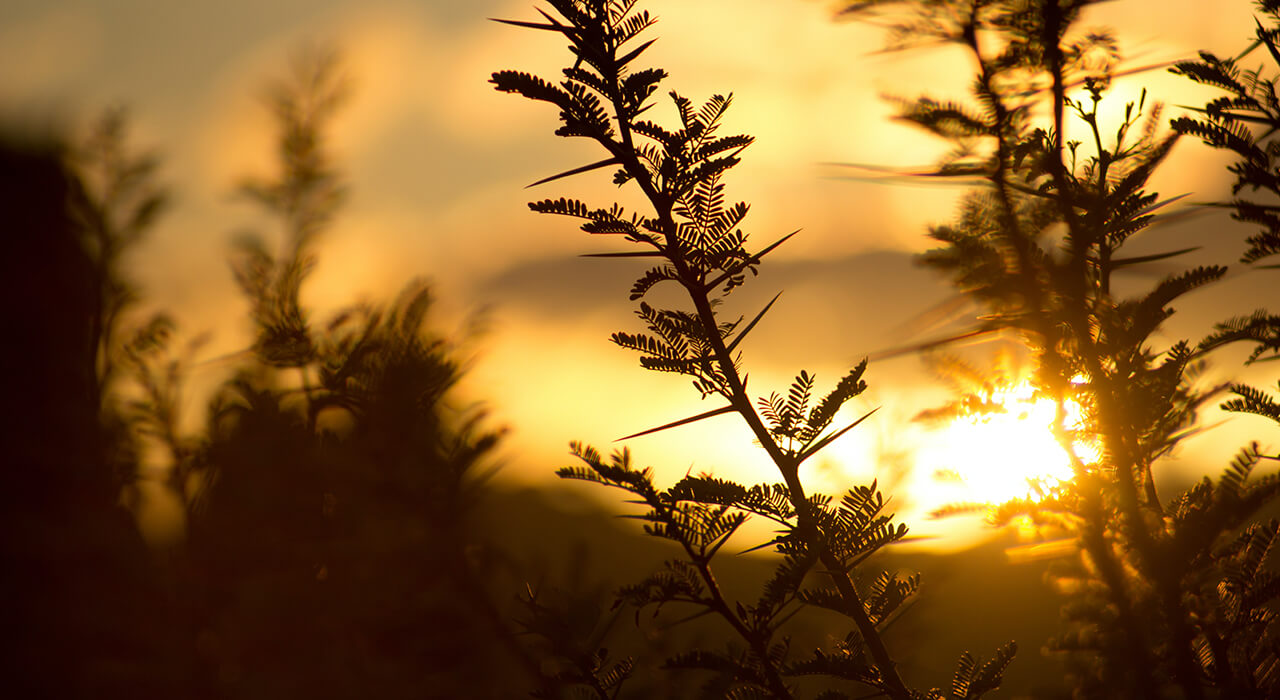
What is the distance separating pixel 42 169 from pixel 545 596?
8.64 meters

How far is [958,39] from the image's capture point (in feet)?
7.82

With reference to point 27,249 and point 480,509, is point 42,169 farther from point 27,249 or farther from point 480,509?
point 480,509

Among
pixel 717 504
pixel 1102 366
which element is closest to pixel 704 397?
pixel 717 504

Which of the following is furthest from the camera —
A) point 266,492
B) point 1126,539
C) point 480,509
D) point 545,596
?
point 266,492

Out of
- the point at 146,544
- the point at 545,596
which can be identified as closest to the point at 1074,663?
the point at 545,596

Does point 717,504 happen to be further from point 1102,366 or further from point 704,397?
point 1102,366

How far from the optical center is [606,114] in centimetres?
193

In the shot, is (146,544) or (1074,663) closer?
(1074,663)

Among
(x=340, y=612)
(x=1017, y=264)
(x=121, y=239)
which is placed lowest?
(x=340, y=612)

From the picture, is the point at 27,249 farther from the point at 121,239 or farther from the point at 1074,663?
the point at 1074,663

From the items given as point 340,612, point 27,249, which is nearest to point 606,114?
point 340,612

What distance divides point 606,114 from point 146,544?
20.2 feet

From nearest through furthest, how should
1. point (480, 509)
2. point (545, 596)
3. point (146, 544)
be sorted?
1. point (545, 596)
2. point (480, 509)
3. point (146, 544)

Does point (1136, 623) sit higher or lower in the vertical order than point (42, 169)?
lower
